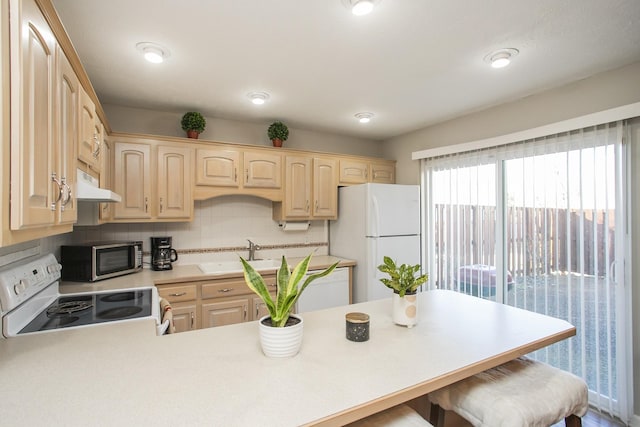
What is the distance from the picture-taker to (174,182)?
2891 millimetres

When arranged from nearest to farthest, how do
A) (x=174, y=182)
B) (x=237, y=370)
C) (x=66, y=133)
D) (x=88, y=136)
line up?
(x=237, y=370) → (x=66, y=133) → (x=88, y=136) → (x=174, y=182)

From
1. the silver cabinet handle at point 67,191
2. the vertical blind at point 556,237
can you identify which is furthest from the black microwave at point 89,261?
the vertical blind at point 556,237

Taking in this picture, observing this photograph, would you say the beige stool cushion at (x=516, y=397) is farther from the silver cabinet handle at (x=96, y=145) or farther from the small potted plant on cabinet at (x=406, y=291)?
the silver cabinet handle at (x=96, y=145)

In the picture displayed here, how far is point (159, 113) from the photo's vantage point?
3.11 meters

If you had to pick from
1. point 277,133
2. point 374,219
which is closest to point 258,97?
point 277,133

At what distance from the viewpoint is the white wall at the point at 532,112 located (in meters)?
2.17

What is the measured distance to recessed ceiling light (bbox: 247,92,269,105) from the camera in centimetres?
267

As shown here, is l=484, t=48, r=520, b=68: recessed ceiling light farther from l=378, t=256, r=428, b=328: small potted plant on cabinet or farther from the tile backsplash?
the tile backsplash

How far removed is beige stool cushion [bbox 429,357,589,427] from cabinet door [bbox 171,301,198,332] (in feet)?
6.49

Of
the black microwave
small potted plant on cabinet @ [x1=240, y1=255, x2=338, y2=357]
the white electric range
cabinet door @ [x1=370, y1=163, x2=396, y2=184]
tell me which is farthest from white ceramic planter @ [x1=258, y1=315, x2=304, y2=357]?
cabinet door @ [x1=370, y1=163, x2=396, y2=184]

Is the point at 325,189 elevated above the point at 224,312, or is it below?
above

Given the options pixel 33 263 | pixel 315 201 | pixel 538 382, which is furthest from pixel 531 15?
pixel 33 263

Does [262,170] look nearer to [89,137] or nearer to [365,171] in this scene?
[365,171]

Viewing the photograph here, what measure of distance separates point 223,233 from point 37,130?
2460 mm
